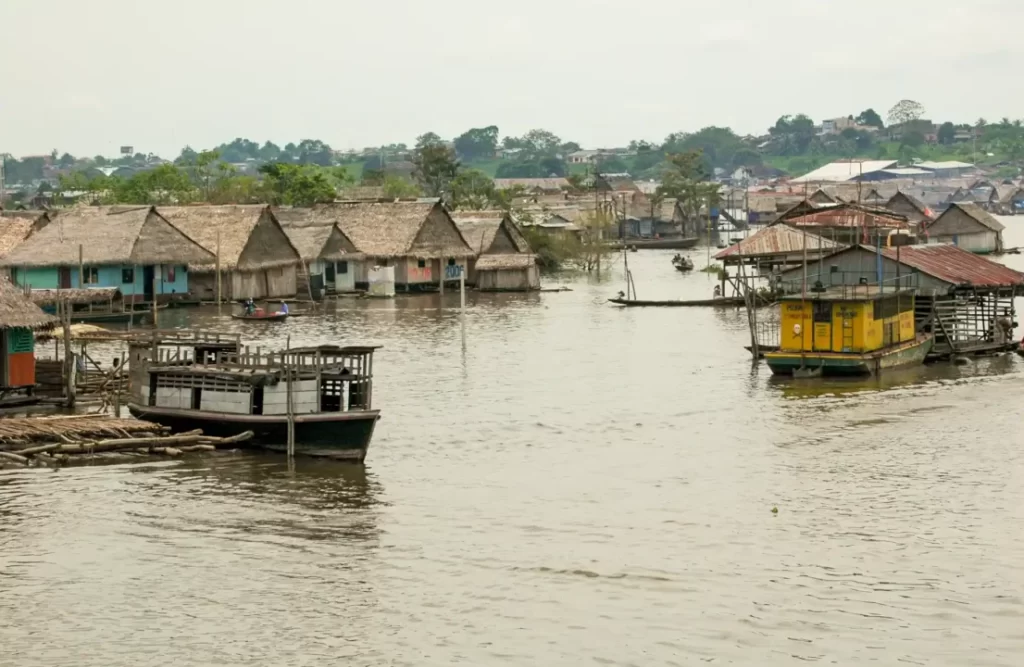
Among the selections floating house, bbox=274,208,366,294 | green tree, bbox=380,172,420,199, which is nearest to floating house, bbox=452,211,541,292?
floating house, bbox=274,208,366,294

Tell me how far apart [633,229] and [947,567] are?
8665cm

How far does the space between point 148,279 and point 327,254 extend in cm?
859

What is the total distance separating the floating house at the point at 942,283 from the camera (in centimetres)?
3622

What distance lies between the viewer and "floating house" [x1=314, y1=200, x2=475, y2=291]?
58.9 metres

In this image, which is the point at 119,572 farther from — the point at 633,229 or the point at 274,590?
the point at 633,229

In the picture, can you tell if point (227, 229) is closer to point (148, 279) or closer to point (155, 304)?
point (148, 279)

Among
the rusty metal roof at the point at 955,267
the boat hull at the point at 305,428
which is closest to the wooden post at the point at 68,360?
the boat hull at the point at 305,428

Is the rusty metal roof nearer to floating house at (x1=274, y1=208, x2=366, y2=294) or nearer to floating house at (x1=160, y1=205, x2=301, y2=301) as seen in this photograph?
floating house at (x1=160, y1=205, x2=301, y2=301)

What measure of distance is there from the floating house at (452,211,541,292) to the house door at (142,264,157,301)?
44.0 ft

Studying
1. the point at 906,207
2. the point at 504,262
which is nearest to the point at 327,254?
the point at 504,262

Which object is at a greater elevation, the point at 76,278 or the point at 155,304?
the point at 76,278

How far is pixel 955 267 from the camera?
3794 cm

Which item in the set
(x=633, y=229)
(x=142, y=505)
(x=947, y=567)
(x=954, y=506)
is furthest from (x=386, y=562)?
(x=633, y=229)

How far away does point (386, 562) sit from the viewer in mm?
18625
